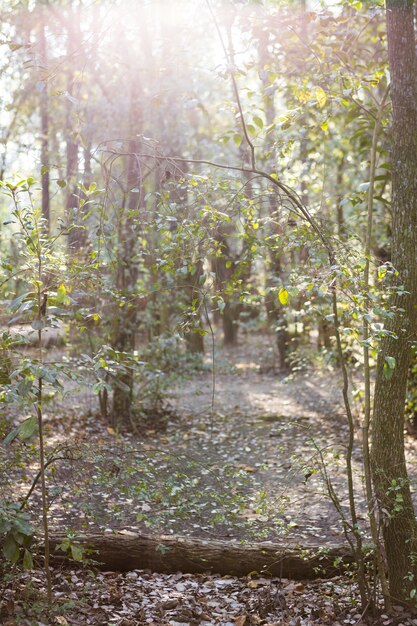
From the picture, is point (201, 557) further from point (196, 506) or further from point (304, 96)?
point (304, 96)

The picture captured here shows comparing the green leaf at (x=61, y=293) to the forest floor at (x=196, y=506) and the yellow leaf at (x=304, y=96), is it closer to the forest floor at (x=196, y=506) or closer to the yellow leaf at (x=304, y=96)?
the forest floor at (x=196, y=506)

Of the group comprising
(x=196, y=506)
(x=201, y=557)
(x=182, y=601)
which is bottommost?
(x=182, y=601)

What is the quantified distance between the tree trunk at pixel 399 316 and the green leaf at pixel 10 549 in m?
2.21

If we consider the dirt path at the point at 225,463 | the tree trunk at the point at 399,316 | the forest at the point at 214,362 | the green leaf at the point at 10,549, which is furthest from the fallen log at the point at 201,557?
the green leaf at the point at 10,549

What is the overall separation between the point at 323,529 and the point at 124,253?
17.2ft

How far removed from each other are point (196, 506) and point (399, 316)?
6.31ft

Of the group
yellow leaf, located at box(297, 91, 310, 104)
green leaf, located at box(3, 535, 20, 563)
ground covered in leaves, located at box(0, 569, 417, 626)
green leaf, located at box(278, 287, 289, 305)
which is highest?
yellow leaf, located at box(297, 91, 310, 104)

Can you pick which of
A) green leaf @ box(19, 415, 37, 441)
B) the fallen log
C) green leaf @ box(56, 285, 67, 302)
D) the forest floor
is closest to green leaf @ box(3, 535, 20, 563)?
the forest floor

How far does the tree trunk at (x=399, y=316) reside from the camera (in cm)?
418

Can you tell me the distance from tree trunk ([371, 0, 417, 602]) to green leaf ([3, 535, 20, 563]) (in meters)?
2.21

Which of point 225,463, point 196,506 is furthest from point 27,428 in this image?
point 225,463

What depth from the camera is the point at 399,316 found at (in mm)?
4152

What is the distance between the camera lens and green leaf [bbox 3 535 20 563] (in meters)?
3.39

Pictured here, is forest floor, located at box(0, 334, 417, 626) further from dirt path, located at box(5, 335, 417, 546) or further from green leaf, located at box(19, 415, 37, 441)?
green leaf, located at box(19, 415, 37, 441)
